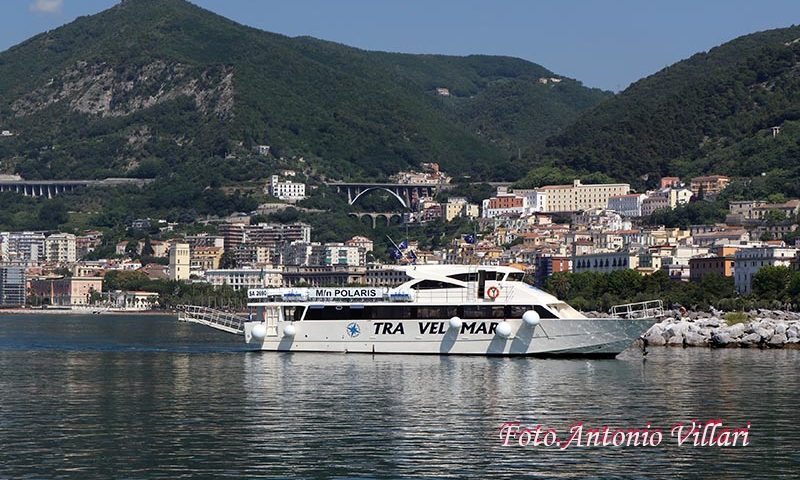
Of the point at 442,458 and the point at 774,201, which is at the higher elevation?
the point at 774,201

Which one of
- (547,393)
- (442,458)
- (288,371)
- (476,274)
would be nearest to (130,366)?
(288,371)

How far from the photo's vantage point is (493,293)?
6350 cm

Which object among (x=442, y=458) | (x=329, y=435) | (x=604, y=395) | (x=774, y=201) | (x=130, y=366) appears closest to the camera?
(x=442, y=458)

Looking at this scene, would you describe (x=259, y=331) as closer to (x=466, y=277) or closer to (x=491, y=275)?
(x=466, y=277)

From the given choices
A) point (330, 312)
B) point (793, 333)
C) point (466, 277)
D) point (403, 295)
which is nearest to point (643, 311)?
point (466, 277)

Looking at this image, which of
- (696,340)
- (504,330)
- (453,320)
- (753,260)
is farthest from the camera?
(753,260)

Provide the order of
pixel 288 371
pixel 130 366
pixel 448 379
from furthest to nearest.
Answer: pixel 130 366 < pixel 288 371 < pixel 448 379

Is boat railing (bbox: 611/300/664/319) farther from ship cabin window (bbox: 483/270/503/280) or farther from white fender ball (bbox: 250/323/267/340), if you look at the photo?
white fender ball (bbox: 250/323/267/340)

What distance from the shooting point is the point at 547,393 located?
49.6m

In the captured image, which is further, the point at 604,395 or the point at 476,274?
the point at 476,274

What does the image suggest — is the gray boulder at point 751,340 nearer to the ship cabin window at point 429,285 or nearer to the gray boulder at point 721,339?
the gray boulder at point 721,339

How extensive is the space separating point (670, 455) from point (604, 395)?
1219 centimetres

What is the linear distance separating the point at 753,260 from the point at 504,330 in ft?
249

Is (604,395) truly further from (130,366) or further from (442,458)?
(130,366)
